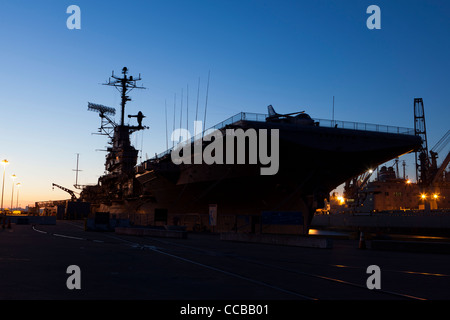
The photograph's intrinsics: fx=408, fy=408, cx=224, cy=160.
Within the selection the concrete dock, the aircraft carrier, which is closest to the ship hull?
the aircraft carrier

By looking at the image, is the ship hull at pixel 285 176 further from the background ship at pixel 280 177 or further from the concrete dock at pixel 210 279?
the concrete dock at pixel 210 279

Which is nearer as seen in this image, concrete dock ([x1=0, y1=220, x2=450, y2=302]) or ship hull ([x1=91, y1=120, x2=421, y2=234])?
concrete dock ([x1=0, y1=220, x2=450, y2=302])

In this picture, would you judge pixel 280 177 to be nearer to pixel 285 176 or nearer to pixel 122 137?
pixel 285 176

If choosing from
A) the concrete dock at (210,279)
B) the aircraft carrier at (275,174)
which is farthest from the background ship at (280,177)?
the concrete dock at (210,279)

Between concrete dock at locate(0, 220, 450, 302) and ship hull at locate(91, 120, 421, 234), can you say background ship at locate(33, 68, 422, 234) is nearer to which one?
ship hull at locate(91, 120, 421, 234)

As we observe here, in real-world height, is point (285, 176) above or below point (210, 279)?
above

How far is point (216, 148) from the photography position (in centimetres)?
2686

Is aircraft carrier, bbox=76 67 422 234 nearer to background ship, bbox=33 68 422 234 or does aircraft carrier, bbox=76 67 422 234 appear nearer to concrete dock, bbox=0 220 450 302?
background ship, bbox=33 68 422 234

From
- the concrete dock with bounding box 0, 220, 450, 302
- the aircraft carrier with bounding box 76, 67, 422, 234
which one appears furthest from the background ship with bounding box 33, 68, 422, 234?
the concrete dock with bounding box 0, 220, 450, 302

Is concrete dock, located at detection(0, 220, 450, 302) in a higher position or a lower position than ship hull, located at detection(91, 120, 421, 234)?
lower

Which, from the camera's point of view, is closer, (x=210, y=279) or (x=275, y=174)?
(x=210, y=279)

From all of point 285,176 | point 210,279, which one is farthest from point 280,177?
point 210,279

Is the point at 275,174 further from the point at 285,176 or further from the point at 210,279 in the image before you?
the point at 210,279
